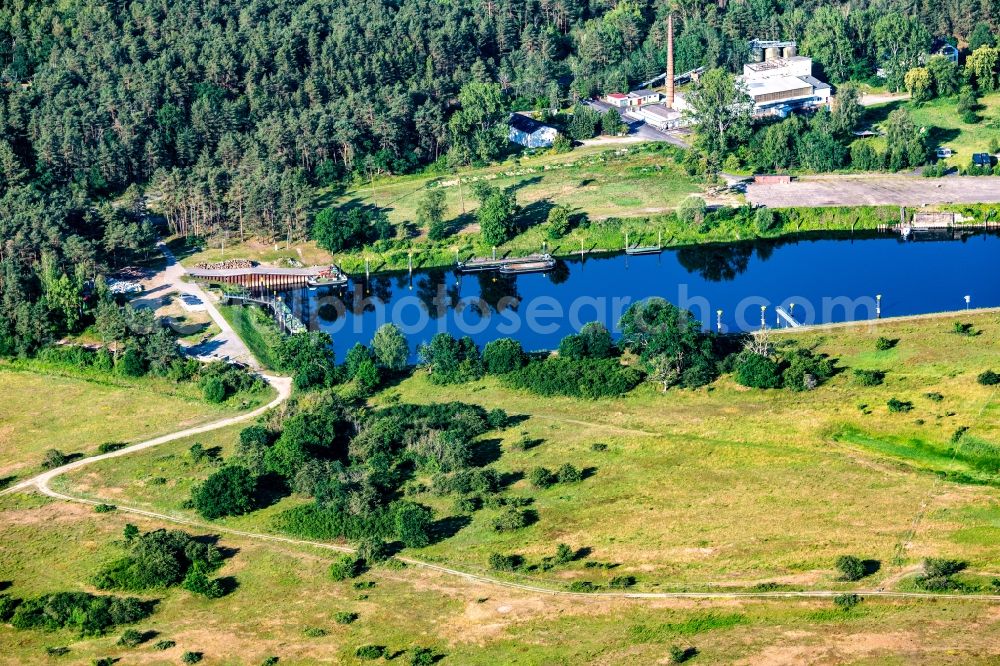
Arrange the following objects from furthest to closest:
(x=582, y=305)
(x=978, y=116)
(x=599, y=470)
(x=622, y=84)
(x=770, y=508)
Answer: (x=622, y=84)
(x=978, y=116)
(x=582, y=305)
(x=599, y=470)
(x=770, y=508)

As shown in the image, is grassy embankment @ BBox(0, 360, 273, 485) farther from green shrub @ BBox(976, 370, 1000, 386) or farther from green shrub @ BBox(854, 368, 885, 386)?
green shrub @ BBox(976, 370, 1000, 386)

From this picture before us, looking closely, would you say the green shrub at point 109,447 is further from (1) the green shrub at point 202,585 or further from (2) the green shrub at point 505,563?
(2) the green shrub at point 505,563

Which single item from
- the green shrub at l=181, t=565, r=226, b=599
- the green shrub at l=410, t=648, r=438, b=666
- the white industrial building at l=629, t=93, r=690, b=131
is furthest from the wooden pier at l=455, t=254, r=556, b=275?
the green shrub at l=410, t=648, r=438, b=666

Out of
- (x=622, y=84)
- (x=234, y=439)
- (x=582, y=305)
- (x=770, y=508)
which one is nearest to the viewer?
(x=770, y=508)

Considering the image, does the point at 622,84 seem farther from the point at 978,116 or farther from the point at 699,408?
the point at 699,408

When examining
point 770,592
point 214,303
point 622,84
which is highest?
point 622,84

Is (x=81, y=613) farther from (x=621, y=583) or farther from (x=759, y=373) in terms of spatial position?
(x=759, y=373)

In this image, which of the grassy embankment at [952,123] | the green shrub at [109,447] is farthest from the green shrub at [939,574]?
the grassy embankment at [952,123]

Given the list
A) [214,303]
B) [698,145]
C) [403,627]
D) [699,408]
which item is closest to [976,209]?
[698,145]
